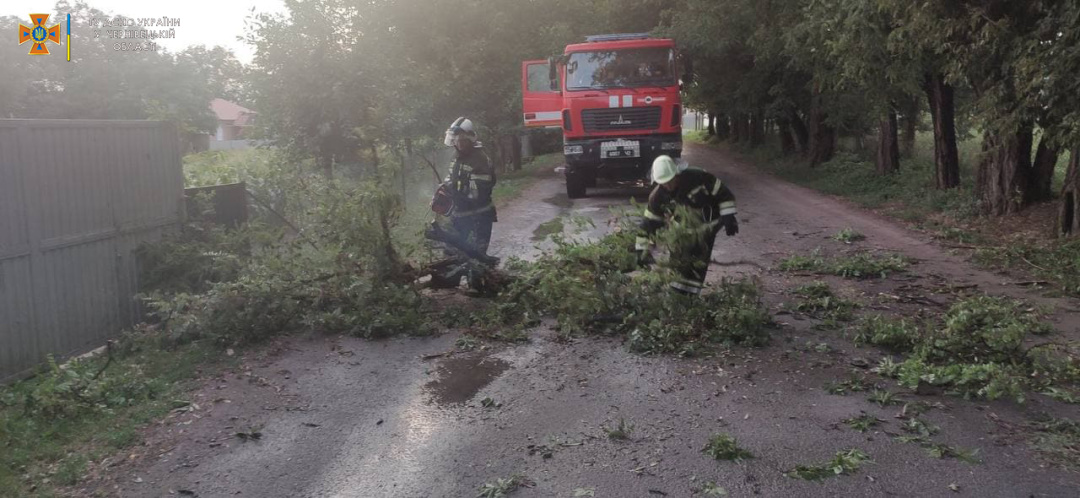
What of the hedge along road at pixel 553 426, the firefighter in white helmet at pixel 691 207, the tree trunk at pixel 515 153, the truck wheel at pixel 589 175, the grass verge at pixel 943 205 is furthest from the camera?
the tree trunk at pixel 515 153

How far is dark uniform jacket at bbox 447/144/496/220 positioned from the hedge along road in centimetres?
169

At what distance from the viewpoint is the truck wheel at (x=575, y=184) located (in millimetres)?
17469

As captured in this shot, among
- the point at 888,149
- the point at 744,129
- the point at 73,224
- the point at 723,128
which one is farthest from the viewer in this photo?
the point at 723,128

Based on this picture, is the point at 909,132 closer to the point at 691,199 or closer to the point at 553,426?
the point at 691,199

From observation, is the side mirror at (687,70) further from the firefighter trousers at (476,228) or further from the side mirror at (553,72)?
the firefighter trousers at (476,228)

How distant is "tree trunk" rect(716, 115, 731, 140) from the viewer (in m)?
44.6

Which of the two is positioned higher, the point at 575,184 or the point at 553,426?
the point at 575,184

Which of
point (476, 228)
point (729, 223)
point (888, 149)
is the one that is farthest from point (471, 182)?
point (888, 149)

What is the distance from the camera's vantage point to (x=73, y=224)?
761cm

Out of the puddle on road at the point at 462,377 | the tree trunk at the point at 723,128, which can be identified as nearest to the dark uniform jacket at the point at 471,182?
the puddle on road at the point at 462,377

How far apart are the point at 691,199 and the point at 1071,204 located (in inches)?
260

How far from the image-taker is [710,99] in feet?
96.5

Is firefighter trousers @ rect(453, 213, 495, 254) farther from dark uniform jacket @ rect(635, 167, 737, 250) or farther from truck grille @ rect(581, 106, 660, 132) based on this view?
truck grille @ rect(581, 106, 660, 132)

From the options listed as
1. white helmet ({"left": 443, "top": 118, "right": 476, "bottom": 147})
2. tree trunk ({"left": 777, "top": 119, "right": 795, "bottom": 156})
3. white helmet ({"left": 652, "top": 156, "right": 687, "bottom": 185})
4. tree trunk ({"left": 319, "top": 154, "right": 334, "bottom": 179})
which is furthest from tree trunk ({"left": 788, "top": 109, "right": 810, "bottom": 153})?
white helmet ({"left": 652, "top": 156, "right": 687, "bottom": 185})
